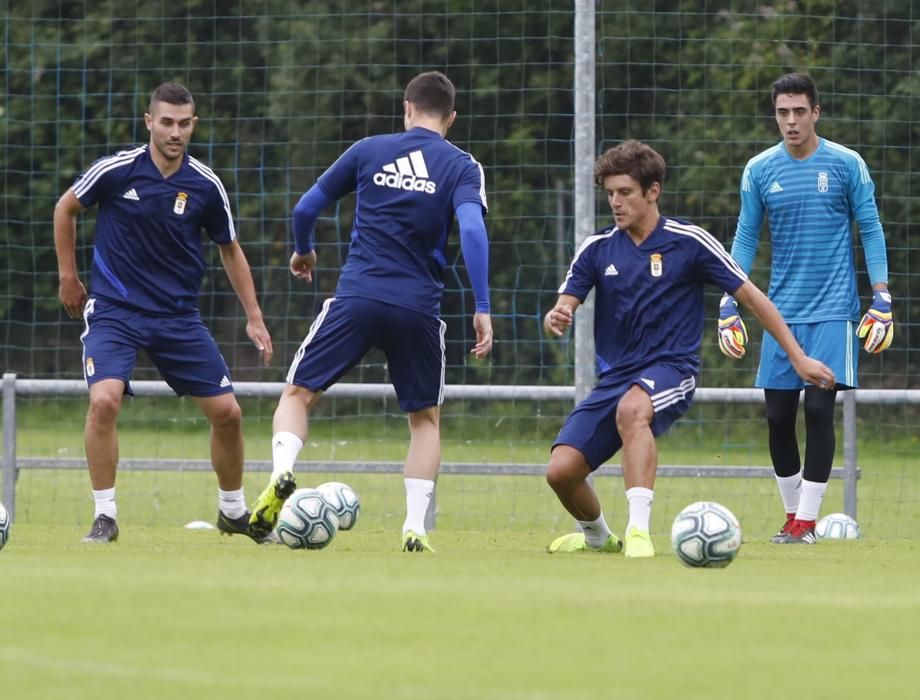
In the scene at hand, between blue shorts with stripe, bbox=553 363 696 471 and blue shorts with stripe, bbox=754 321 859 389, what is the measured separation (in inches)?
48.6

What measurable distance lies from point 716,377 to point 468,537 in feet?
20.9

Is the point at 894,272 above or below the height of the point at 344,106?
below

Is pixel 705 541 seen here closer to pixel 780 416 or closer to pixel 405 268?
pixel 405 268

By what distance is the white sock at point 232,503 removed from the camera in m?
9.46

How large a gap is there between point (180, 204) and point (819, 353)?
3252 mm

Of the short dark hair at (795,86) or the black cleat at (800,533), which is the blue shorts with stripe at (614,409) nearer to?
the black cleat at (800,533)

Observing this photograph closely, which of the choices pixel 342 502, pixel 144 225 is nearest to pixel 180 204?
pixel 144 225

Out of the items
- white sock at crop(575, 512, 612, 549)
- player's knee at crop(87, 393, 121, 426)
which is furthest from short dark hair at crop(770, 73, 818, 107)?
player's knee at crop(87, 393, 121, 426)

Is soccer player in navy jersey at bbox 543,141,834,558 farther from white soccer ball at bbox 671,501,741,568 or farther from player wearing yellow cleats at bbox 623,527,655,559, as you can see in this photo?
white soccer ball at bbox 671,501,741,568

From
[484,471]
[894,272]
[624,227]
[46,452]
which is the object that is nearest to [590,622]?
[624,227]

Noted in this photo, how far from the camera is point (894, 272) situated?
1445 centimetres

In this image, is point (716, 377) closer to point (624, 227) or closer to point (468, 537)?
point (468, 537)

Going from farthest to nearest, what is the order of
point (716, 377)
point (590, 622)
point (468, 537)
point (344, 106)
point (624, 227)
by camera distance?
point (344, 106) < point (716, 377) < point (468, 537) < point (624, 227) < point (590, 622)

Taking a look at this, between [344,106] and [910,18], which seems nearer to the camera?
[910,18]
